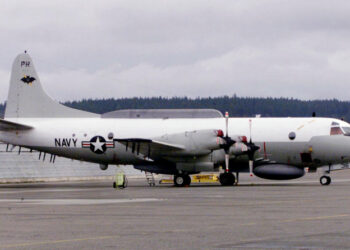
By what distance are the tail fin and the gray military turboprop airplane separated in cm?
7

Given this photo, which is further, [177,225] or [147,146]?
[147,146]

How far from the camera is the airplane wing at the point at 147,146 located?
4662 cm

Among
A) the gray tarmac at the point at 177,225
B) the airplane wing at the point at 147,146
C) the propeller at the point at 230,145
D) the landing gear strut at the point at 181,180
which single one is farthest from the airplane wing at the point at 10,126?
the gray tarmac at the point at 177,225

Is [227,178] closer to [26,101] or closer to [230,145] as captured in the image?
[230,145]

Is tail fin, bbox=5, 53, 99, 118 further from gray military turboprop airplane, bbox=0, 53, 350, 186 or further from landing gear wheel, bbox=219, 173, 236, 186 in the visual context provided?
landing gear wheel, bbox=219, 173, 236, 186

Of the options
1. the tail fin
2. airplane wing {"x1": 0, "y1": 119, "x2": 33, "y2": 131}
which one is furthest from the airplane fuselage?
the tail fin

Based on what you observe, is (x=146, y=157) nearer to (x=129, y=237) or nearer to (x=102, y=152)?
(x=102, y=152)

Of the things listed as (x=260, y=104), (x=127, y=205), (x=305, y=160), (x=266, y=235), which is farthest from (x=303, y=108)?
(x=266, y=235)

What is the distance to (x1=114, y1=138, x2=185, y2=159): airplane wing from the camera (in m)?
46.6

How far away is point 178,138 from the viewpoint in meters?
48.3

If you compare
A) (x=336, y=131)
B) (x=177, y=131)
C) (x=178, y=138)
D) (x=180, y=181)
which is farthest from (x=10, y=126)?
(x=336, y=131)

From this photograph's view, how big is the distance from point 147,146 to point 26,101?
1055cm

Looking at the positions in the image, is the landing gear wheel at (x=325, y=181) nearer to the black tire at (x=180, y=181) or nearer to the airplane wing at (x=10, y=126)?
the black tire at (x=180, y=181)

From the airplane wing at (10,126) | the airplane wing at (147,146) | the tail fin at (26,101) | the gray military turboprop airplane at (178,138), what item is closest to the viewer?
the airplane wing at (147,146)
